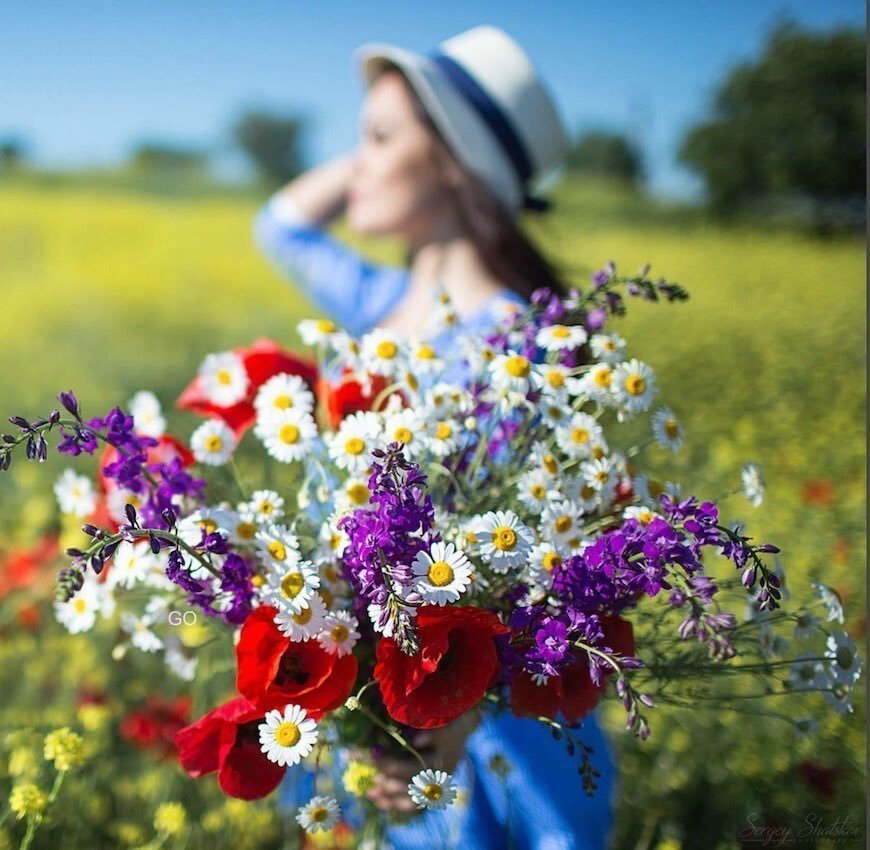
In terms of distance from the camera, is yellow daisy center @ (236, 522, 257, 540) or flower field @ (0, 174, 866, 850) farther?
flower field @ (0, 174, 866, 850)

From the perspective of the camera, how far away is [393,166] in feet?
3.72

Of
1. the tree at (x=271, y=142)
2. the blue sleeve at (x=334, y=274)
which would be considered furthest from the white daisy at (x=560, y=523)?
the tree at (x=271, y=142)

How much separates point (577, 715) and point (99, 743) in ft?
2.67

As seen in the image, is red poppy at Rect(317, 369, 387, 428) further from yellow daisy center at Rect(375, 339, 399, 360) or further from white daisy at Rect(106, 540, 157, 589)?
white daisy at Rect(106, 540, 157, 589)

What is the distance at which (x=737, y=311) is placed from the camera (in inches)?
120

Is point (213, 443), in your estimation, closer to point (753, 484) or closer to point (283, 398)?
point (283, 398)

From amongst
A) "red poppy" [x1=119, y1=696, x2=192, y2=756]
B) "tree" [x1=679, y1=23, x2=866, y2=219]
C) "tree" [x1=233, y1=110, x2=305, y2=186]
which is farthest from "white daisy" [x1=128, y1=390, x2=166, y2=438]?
"tree" [x1=679, y1=23, x2=866, y2=219]

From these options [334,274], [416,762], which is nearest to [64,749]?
[416,762]

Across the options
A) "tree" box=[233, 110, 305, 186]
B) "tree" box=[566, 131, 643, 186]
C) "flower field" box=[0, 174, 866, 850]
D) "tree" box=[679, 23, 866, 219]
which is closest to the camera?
"flower field" box=[0, 174, 866, 850]

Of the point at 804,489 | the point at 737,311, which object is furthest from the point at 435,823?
the point at 737,311

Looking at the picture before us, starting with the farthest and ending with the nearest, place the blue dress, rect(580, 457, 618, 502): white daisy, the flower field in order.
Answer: the flower field, the blue dress, rect(580, 457, 618, 502): white daisy

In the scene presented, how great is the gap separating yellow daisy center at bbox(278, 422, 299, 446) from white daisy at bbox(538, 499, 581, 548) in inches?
6.7

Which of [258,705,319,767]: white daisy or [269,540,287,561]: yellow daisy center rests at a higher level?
[269,540,287,561]: yellow daisy center

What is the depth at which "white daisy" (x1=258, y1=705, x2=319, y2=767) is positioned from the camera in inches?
17.8
